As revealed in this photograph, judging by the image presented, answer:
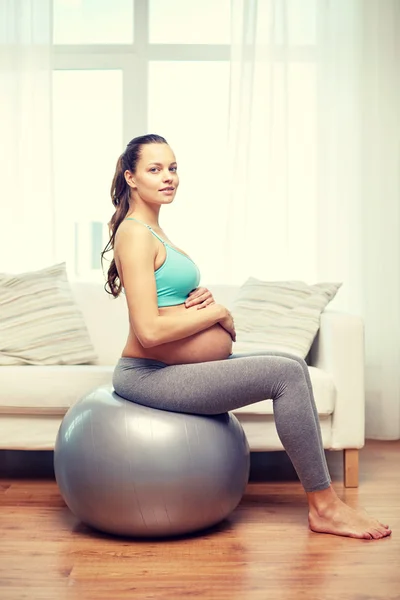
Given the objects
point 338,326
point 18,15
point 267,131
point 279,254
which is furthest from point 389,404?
point 18,15

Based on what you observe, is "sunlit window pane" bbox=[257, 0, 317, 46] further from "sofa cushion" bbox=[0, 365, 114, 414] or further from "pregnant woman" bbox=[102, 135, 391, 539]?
"sofa cushion" bbox=[0, 365, 114, 414]

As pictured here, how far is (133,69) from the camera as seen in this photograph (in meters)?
4.59

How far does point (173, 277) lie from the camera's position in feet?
8.28

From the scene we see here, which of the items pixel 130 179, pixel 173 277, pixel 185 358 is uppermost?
pixel 130 179

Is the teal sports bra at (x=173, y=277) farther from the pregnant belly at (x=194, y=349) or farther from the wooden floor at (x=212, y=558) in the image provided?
the wooden floor at (x=212, y=558)

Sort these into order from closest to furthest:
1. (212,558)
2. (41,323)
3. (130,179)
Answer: (212,558) < (130,179) < (41,323)

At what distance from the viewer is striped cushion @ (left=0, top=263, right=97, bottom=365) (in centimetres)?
343

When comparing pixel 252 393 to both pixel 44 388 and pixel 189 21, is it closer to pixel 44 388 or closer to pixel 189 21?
pixel 44 388

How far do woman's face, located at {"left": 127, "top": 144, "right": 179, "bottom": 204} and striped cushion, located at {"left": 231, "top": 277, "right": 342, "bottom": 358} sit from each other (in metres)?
1.03

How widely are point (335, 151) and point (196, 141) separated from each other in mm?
749

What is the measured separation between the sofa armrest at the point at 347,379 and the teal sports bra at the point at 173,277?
92 centimetres

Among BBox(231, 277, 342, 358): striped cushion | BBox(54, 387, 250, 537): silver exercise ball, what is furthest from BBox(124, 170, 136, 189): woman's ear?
BBox(231, 277, 342, 358): striped cushion

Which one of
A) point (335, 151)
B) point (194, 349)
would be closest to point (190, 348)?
point (194, 349)

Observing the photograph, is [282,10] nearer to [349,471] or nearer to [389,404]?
[389,404]
